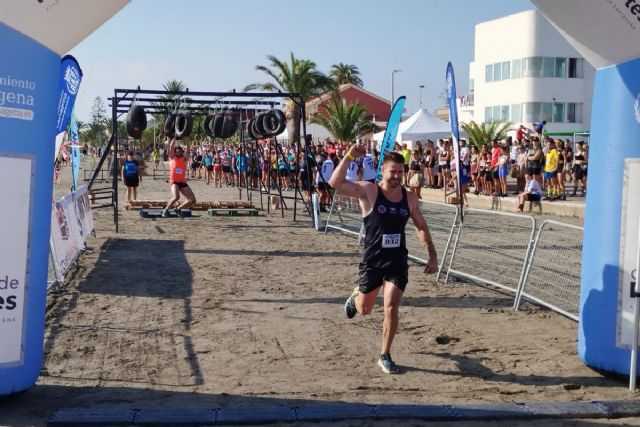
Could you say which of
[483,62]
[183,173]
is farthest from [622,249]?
[483,62]

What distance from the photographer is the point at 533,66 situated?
152 feet

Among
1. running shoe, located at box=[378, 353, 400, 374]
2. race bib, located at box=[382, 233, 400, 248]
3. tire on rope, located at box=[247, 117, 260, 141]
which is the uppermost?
tire on rope, located at box=[247, 117, 260, 141]

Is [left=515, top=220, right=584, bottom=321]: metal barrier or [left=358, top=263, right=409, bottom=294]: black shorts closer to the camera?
[left=358, top=263, right=409, bottom=294]: black shorts

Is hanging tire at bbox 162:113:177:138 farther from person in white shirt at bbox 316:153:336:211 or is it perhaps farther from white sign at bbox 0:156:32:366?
white sign at bbox 0:156:32:366

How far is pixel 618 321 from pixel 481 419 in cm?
152

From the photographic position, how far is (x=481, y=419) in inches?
194

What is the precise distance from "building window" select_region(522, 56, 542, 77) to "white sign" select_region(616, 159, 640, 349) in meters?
42.9

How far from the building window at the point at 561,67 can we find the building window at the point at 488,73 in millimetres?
4659

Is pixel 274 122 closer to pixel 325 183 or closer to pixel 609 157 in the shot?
pixel 325 183

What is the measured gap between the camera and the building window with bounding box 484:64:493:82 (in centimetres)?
4953

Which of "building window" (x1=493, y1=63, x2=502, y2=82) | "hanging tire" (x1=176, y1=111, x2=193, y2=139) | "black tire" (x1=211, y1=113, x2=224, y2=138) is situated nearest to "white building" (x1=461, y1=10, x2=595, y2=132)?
"building window" (x1=493, y1=63, x2=502, y2=82)

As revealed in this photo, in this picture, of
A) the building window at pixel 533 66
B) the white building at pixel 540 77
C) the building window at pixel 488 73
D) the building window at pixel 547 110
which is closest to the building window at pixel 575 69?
the white building at pixel 540 77

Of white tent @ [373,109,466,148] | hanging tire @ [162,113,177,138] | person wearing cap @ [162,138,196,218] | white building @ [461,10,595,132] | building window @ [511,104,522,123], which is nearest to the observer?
person wearing cap @ [162,138,196,218]

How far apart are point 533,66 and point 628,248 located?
43051mm
